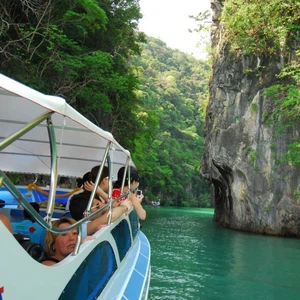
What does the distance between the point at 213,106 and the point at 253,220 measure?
7269 mm

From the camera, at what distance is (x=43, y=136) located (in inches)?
181

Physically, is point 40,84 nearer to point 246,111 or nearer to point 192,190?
point 246,111

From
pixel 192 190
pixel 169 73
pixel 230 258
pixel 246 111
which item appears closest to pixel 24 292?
pixel 230 258

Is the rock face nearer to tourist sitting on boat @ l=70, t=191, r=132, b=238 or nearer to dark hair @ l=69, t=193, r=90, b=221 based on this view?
tourist sitting on boat @ l=70, t=191, r=132, b=238

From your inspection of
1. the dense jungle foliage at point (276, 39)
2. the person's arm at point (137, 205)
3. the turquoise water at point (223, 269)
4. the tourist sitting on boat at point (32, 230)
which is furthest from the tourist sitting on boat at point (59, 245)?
the dense jungle foliage at point (276, 39)

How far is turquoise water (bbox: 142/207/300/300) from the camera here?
7855 mm

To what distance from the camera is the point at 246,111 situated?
21047 mm

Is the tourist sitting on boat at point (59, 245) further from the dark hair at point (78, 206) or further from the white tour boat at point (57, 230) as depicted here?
the dark hair at point (78, 206)

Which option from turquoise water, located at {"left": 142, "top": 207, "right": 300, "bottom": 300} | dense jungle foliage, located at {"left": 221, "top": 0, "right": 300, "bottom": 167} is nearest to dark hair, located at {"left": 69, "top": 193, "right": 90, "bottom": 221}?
turquoise water, located at {"left": 142, "top": 207, "right": 300, "bottom": 300}

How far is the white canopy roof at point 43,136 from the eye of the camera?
2.06 m

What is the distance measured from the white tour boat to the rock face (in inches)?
578

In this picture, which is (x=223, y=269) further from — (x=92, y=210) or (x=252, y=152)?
(x=252, y=152)

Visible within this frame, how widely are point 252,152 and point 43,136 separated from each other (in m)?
17.0

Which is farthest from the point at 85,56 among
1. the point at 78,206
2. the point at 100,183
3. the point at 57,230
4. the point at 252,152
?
the point at 57,230
